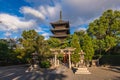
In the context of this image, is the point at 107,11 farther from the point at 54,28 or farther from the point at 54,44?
the point at 54,28

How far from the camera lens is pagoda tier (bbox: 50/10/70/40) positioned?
39875mm

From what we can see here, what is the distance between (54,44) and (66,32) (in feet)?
29.3

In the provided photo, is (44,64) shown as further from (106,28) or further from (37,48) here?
(106,28)

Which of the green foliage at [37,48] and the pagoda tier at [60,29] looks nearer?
the green foliage at [37,48]

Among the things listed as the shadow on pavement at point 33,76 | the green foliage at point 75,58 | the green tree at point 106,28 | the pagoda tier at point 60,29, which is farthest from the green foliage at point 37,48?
the pagoda tier at point 60,29

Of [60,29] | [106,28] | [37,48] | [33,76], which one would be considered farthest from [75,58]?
[60,29]

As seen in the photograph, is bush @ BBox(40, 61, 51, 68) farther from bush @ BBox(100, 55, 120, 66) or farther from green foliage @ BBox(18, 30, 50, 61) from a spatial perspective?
bush @ BBox(100, 55, 120, 66)

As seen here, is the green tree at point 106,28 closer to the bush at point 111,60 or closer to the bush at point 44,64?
the bush at point 111,60

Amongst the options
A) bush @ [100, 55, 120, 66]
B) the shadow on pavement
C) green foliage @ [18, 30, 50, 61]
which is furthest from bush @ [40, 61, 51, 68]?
bush @ [100, 55, 120, 66]

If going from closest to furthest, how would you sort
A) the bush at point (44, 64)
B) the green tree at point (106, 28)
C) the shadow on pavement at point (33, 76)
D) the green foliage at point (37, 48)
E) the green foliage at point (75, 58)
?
the shadow on pavement at point (33, 76), the bush at point (44, 64), the green foliage at point (37, 48), the green foliage at point (75, 58), the green tree at point (106, 28)

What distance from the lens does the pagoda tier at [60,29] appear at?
39875 mm

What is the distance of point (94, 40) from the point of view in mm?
28016

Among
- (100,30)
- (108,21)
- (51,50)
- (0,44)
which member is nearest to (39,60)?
(51,50)

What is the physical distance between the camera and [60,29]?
39844 mm
